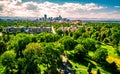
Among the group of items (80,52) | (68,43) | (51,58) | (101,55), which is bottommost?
(101,55)

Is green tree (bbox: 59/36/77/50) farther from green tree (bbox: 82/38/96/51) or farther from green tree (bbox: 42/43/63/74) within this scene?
green tree (bbox: 42/43/63/74)

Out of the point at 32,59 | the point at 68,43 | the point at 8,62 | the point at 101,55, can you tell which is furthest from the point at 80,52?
the point at 8,62

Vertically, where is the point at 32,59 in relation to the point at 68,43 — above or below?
above

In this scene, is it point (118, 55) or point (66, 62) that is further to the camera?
point (118, 55)

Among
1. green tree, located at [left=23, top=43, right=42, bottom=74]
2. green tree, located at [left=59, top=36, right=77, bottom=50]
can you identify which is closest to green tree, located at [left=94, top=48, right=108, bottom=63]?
green tree, located at [left=59, top=36, right=77, bottom=50]

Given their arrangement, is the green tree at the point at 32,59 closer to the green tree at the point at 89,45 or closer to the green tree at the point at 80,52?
the green tree at the point at 80,52

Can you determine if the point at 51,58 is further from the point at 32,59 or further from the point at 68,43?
the point at 68,43

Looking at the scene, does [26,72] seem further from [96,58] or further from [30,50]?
[96,58]

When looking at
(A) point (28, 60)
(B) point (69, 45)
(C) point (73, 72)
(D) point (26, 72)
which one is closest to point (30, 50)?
(A) point (28, 60)

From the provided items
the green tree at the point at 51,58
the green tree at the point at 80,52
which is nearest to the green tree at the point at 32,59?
the green tree at the point at 51,58

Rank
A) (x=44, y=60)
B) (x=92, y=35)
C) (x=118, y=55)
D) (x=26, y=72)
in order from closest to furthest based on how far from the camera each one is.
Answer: (x=26, y=72), (x=44, y=60), (x=118, y=55), (x=92, y=35)

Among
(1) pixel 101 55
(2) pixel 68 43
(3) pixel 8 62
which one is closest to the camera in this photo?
(3) pixel 8 62
